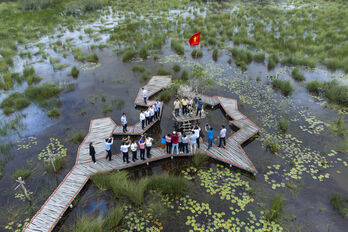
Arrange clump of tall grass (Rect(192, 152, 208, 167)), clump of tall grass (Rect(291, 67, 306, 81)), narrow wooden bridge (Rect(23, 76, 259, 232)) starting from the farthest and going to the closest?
1. clump of tall grass (Rect(291, 67, 306, 81))
2. clump of tall grass (Rect(192, 152, 208, 167))
3. narrow wooden bridge (Rect(23, 76, 259, 232))

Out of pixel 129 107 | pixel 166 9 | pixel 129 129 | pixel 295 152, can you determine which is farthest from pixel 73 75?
pixel 166 9

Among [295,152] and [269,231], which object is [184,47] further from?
[269,231]

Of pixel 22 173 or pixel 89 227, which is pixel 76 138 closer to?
pixel 22 173

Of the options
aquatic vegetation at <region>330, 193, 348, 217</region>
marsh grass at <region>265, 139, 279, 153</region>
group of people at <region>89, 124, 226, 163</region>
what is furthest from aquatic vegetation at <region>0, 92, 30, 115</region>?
aquatic vegetation at <region>330, 193, 348, 217</region>

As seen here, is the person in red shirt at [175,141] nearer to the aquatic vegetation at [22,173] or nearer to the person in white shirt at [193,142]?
the person in white shirt at [193,142]

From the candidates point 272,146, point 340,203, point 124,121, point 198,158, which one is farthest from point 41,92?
point 340,203

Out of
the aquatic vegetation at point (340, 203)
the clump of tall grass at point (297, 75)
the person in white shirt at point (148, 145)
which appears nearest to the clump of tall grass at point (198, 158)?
the person in white shirt at point (148, 145)

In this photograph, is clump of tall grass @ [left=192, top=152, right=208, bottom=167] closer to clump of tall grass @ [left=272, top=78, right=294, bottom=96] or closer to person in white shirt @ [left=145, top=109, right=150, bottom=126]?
person in white shirt @ [left=145, top=109, right=150, bottom=126]
